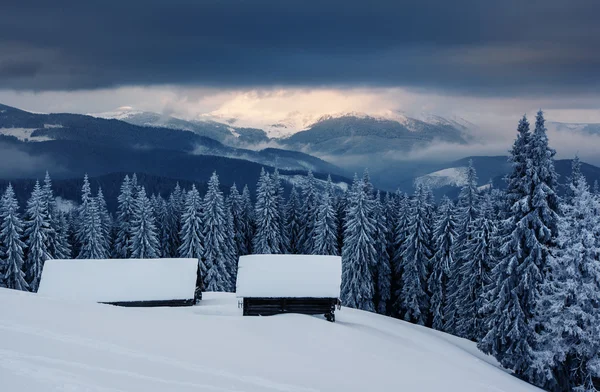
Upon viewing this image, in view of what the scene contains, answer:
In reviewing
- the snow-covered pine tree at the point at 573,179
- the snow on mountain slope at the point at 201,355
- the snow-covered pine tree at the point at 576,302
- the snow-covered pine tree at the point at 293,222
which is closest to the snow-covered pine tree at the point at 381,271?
the snow-covered pine tree at the point at 293,222

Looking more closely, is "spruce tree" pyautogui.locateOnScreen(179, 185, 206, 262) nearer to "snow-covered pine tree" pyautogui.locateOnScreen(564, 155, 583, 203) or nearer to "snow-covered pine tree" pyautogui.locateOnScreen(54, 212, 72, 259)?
"snow-covered pine tree" pyautogui.locateOnScreen(54, 212, 72, 259)

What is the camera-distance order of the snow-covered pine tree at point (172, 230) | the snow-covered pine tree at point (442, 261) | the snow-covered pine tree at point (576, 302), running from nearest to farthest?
the snow-covered pine tree at point (576, 302)
the snow-covered pine tree at point (442, 261)
the snow-covered pine tree at point (172, 230)

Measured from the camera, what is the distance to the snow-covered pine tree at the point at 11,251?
1875 inches

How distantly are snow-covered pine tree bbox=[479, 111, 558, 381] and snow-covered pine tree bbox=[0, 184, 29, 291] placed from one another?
141ft

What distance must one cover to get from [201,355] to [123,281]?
20154mm

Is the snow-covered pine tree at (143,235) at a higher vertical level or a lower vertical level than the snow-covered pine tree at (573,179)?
lower

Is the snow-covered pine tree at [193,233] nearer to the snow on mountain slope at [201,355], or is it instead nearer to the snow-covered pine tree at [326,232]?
the snow-covered pine tree at [326,232]

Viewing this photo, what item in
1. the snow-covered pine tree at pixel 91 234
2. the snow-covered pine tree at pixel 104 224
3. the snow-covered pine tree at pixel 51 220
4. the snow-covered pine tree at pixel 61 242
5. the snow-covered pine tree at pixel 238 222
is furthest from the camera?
the snow-covered pine tree at pixel 238 222

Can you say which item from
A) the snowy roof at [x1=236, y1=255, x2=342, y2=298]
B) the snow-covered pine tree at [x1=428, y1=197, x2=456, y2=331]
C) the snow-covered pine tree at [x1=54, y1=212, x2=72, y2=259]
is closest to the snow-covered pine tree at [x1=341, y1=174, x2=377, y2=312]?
the snow-covered pine tree at [x1=428, y1=197, x2=456, y2=331]

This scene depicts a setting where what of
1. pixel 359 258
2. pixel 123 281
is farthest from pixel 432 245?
pixel 123 281

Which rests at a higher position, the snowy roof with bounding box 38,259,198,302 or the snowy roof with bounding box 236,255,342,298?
the snowy roof with bounding box 236,255,342,298

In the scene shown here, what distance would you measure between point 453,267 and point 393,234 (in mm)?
11501

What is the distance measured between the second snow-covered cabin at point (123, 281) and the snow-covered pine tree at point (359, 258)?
19742mm

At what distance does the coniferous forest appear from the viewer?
28.3m
